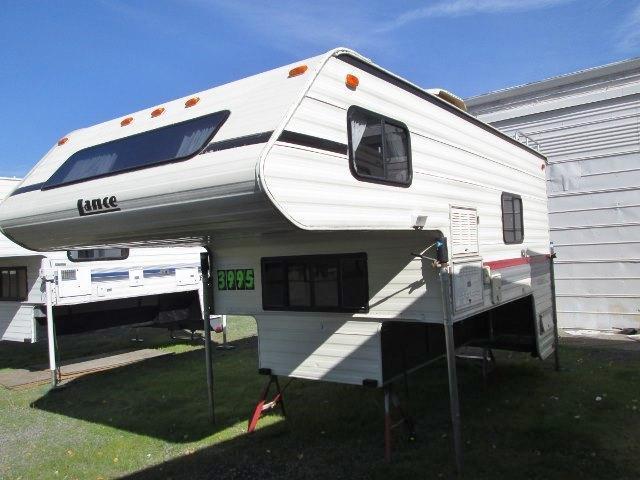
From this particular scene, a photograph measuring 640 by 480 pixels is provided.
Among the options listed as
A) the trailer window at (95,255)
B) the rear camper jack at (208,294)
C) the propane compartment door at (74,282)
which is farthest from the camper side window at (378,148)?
the propane compartment door at (74,282)

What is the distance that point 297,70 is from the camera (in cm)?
370

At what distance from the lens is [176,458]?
5.18 meters

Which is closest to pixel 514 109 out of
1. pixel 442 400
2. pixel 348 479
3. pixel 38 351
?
pixel 442 400

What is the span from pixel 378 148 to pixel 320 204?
83cm

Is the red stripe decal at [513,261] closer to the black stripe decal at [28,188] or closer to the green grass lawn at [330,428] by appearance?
the green grass lawn at [330,428]

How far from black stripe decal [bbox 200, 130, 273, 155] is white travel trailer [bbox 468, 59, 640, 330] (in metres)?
9.02

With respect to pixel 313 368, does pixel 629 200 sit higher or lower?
higher

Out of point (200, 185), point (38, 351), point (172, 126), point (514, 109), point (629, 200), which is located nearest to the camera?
point (200, 185)

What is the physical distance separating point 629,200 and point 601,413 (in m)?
6.66

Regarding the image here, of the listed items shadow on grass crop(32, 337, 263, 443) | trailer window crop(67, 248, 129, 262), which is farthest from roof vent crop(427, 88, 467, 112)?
trailer window crop(67, 248, 129, 262)

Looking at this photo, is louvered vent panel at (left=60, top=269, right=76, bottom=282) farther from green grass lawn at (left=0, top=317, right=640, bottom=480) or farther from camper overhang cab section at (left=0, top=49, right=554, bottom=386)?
camper overhang cab section at (left=0, top=49, right=554, bottom=386)

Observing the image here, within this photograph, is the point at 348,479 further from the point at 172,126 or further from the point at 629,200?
the point at 629,200

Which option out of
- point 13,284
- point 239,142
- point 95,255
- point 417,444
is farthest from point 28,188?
point 13,284

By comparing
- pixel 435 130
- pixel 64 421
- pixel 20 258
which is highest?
pixel 435 130
